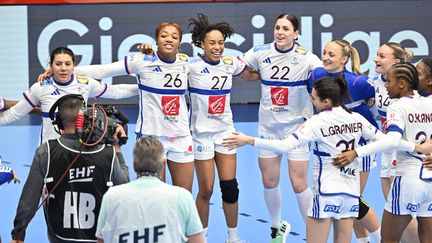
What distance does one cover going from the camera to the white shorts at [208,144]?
333 inches

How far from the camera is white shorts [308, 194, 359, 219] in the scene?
22.7 feet

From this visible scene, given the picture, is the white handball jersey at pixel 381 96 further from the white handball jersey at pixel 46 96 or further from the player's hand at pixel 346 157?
the white handball jersey at pixel 46 96

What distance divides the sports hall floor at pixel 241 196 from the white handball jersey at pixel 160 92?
136 centimetres

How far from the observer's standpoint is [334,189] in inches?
272

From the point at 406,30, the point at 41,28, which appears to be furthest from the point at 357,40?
the point at 41,28

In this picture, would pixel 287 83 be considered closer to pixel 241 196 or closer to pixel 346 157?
pixel 346 157

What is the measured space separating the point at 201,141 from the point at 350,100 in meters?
1.54

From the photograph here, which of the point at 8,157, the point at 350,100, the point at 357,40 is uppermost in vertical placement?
the point at 357,40

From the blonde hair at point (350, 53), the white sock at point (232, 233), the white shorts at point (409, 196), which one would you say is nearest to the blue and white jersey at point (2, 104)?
the white sock at point (232, 233)

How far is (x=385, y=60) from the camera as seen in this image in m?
8.12

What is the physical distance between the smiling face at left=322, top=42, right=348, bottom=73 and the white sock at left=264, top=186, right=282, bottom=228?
53.9 inches

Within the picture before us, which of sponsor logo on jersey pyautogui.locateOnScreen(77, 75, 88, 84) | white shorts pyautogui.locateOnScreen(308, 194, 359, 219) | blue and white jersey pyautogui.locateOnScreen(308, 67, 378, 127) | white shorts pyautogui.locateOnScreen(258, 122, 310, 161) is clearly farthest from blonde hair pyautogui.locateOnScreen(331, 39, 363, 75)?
sponsor logo on jersey pyautogui.locateOnScreen(77, 75, 88, 84)

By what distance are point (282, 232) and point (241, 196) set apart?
1.98m

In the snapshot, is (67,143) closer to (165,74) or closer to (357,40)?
(165,74)
